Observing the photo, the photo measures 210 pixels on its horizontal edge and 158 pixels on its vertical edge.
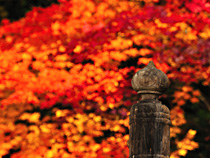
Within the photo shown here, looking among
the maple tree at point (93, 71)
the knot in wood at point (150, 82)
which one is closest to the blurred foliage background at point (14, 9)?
the maple tree at point (93, 71)

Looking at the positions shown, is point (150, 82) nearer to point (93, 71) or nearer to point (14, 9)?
point (93, 71)

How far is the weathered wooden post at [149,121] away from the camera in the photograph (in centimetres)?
427

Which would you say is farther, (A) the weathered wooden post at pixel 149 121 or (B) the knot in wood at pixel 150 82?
(B) the knot in wood at pixel 150 82

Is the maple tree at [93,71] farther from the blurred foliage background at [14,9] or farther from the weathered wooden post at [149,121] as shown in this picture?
the blurred foliage background at [14,9]

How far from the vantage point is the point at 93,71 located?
9539mm

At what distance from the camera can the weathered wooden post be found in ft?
14.0

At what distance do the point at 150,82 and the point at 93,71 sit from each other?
5.16m

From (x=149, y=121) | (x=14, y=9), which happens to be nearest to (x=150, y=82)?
(x=149, y=121)

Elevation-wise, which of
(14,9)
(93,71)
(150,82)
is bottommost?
(150,82)

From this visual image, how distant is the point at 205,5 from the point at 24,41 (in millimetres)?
5737

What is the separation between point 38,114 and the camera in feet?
32.3

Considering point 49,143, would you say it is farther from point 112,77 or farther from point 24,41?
point 24,41

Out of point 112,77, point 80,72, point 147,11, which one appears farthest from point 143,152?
point 147,11

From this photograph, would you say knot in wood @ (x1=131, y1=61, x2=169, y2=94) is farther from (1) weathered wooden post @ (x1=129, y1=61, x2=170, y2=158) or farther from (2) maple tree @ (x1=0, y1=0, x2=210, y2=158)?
(2) maple tree @ (x1=0, y1=0, x2=210, y2=158)
